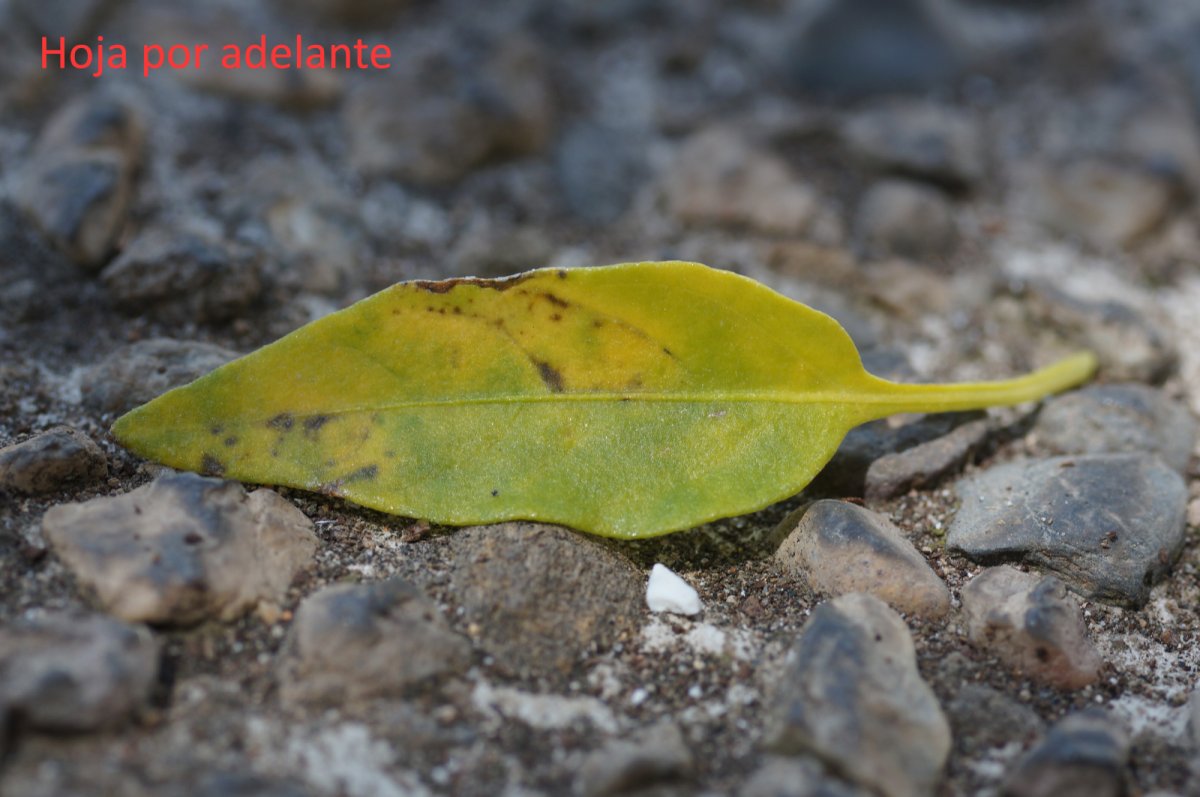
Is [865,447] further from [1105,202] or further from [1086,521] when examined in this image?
[1105,202]

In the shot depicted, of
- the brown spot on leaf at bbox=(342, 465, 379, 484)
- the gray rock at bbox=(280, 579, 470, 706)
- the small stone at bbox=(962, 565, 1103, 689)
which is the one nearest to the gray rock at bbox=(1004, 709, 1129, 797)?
the small stone at bbox=(962, 565, 1103, 689)

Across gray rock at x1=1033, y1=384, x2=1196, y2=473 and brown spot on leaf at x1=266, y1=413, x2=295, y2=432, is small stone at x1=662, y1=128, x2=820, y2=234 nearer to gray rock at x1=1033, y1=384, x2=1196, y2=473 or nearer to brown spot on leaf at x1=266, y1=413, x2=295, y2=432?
gray rock at x1=1033, y1=384, x2=1196, y2=473

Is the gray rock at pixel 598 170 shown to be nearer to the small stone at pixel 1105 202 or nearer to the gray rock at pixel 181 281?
the gray rock at pixel 181 281

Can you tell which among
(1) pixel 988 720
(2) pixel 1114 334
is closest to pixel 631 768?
(1) pixel 988 720

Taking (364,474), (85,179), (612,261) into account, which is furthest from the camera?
(612,261)

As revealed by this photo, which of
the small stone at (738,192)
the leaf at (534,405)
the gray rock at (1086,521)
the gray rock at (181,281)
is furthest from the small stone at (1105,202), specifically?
the gray rock at (181,281)
